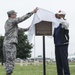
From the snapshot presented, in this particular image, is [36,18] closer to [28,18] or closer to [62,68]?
[28,18]

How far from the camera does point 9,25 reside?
10.8 meters

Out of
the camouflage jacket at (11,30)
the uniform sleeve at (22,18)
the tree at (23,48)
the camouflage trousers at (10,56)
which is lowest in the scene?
the camouflage trousers at (10,56)

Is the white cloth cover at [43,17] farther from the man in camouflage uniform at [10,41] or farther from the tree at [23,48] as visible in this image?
the tree at [23,48]

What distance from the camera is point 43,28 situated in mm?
10586

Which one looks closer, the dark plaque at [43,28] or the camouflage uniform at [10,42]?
the dark plaque at [43,28]

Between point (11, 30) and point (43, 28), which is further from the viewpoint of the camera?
point (11, 30)

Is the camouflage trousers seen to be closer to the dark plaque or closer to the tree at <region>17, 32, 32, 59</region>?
the dark plaque

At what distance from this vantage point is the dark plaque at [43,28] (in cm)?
1059

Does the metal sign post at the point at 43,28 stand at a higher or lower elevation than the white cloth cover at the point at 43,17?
lower

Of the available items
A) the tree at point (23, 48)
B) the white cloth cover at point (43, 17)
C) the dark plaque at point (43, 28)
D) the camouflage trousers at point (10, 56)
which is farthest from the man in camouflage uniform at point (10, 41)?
the tree at point (23, 48)

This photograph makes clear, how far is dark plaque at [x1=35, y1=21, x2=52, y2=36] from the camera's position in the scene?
10.6 m

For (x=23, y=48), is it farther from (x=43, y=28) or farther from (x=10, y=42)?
(x=43, y=28)

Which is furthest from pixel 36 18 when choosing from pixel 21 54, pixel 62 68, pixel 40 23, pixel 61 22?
pixel 21 54

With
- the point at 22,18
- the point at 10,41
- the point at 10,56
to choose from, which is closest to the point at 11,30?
the point at 10,41
